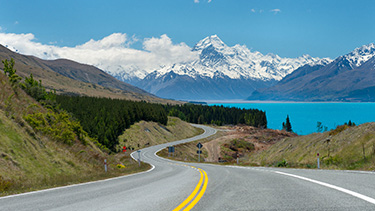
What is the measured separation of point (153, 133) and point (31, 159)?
83958mm

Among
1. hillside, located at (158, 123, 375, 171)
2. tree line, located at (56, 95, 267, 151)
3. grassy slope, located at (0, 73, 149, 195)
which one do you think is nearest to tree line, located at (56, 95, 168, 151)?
tree line, located at (56, 95, 267, 151)

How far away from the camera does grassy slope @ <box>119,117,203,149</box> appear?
87.3 m

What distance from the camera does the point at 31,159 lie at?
1688 centimetres

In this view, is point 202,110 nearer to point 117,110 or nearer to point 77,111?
point 117,110

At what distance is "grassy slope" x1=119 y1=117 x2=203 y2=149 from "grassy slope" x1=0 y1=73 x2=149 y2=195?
59033 millimetres

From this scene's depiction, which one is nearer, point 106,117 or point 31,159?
point 31,159

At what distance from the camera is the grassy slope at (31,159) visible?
525 inches

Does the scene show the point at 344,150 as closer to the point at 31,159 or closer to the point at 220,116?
the point at 31,159

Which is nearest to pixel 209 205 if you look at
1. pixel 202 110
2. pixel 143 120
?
pixel 143 120

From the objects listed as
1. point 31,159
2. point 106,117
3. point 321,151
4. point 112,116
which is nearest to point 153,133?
point 112,116

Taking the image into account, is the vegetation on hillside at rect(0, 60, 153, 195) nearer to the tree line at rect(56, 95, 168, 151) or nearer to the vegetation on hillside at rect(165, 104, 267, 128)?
the tree line at rect(56, 95, 168, 151)

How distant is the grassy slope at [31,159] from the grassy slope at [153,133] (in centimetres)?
5903

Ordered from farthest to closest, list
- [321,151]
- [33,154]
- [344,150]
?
[321,151]
[344,150]
[33,154]

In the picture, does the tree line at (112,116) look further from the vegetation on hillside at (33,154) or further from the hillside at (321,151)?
the vegetation on hillside at (33,154)
